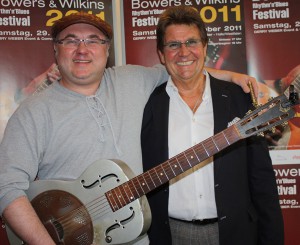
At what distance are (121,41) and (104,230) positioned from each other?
1.46 m

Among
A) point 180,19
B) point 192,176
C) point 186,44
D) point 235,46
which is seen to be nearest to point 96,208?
point 192,176

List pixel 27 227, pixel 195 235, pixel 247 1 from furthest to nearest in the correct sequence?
pixel 247 1 < pixel 195 235 < pixel 27 227

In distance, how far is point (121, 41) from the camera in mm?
2680

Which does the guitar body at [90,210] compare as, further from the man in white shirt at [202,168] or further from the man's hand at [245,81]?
the man's hand at [245,81]

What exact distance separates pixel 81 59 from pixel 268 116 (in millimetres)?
902

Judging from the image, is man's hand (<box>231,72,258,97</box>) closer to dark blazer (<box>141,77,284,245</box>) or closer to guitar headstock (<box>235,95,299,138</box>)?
dark blazer (<box>141,77,284,245</box>)

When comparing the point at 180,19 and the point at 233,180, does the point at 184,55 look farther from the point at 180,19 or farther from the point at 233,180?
the point at 233,180

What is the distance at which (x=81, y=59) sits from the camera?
1.77 metres

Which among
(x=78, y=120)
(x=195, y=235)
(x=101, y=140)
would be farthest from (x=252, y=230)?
(x=78, y=120)

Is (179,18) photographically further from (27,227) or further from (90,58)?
(27,227)

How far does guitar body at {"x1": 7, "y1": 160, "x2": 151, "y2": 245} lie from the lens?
169 centimetres

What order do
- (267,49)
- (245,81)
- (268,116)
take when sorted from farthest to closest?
1. (267,49)
2. (245,81)
3. (268,116)

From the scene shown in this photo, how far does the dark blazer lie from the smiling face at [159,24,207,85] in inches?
5.8

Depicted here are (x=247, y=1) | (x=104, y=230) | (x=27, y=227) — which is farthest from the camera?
(x=247, y=1)
